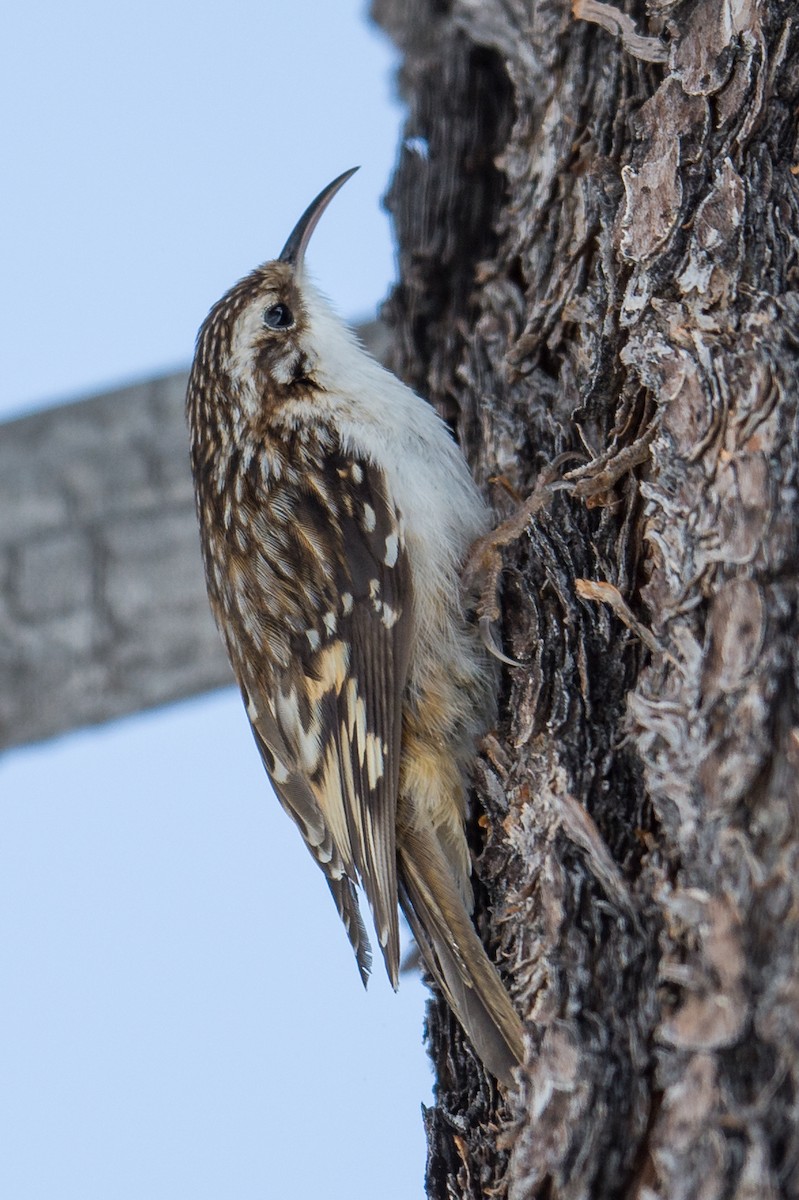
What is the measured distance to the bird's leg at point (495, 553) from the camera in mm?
1954

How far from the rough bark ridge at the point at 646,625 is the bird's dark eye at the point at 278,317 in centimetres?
37

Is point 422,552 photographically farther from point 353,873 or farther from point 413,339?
point 413,339

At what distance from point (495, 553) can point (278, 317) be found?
0.70 m

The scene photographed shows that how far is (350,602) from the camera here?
2092 mm

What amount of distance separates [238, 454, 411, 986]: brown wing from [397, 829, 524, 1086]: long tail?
0.06 metres

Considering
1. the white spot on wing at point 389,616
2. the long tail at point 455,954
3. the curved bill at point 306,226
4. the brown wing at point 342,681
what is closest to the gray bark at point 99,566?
the curved bill at point 306,226

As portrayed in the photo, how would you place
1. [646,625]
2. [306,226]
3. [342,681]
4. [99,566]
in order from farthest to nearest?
[99,566]
[306,226]
[342,681]
[646,625]

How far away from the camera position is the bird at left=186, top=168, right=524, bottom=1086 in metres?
1.95

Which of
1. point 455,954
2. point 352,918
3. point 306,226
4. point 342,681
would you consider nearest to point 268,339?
point 306,226

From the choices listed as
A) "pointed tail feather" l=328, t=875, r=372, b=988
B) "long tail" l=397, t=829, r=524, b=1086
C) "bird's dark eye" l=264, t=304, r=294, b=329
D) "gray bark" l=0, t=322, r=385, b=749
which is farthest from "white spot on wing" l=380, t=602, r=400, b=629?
"gray bark" l=0, t=322, r=385, b=749

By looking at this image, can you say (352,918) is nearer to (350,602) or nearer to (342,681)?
(342,681)

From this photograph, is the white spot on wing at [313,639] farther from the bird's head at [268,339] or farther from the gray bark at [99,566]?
the gray bark at [99,566]

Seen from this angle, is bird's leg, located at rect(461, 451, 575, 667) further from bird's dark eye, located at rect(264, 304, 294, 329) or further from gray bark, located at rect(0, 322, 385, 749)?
gray bark, located at rect(0, 322, 385, 749)

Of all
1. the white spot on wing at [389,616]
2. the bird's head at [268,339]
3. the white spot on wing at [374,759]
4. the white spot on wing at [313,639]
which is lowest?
the white spot on wing at [374,759]
